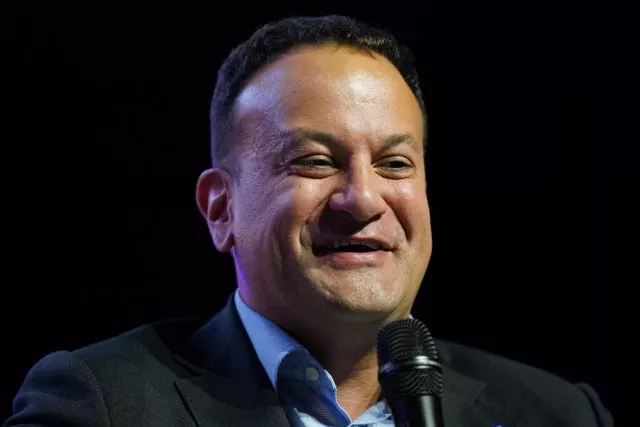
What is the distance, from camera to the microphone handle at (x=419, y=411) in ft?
5.22

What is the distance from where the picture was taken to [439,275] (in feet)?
12.6

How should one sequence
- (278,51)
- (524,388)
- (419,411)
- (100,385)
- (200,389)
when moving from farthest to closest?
1. (524,388)
2. (278,51)
3. (200,389)
4. (100,385)
5. (419,411)

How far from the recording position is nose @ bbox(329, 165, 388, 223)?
7.34ft

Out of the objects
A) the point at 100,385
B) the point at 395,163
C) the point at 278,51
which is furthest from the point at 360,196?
the point at 100,385

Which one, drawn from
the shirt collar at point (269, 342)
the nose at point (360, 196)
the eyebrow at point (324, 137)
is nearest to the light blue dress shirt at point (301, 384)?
the shirt collar at point (269, 342)

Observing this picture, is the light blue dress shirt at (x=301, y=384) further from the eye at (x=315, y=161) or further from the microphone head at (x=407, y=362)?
the microphone head at (x=407, y=362)

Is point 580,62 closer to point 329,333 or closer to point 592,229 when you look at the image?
point 592,229

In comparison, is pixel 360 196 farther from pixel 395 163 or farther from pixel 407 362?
pixel 407 362

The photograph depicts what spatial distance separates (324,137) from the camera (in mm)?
2309

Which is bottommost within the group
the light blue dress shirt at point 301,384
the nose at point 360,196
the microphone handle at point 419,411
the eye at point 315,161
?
the light blue dress shirt at point 301,384

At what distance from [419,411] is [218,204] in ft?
3.83

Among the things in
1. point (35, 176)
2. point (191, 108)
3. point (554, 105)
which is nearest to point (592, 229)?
point (554, 105)

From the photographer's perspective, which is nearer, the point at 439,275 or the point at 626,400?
the point at 626,400

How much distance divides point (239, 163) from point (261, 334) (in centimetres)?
48
